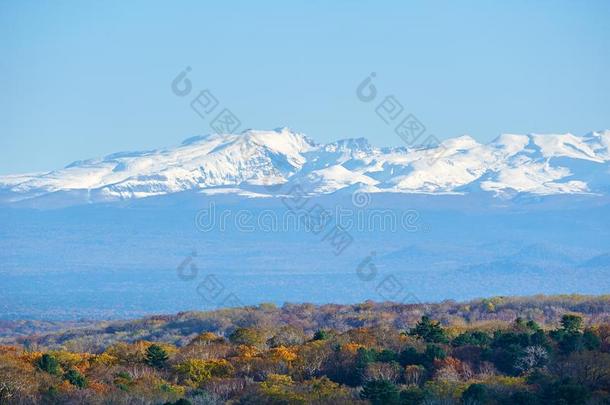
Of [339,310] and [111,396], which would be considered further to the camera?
[339,310]

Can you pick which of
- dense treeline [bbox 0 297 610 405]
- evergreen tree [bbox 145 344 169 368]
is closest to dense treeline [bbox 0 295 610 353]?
dense treeline [bbox 0 297 610 405]

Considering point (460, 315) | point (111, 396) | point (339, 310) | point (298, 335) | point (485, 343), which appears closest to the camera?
point (111, 396)

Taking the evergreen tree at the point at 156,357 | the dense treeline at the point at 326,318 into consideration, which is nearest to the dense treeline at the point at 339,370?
the evergreen tree at the point at 156,357

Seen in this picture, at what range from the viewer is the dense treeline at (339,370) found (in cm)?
4869

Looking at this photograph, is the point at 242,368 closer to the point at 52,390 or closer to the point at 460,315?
the point at 52,390

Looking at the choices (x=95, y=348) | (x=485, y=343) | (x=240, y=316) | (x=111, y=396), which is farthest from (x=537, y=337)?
(x=240, y=316)

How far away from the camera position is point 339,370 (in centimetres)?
5747

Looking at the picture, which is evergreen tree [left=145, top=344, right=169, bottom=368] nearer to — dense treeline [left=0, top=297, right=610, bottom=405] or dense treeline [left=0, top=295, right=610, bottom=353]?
dense treeline [left=0, top=297, right=610, bottom=405]

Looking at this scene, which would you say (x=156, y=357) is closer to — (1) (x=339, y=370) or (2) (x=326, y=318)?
(1) (x=339, y=370)

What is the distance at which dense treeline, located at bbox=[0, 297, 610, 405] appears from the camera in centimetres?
4869

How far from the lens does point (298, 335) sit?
2793 inches

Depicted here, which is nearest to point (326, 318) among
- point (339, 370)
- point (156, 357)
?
point (156, 357)

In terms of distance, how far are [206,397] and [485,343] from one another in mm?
15530

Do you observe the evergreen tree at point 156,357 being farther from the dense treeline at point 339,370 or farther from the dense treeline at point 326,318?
the dense treeline at point 326,318
